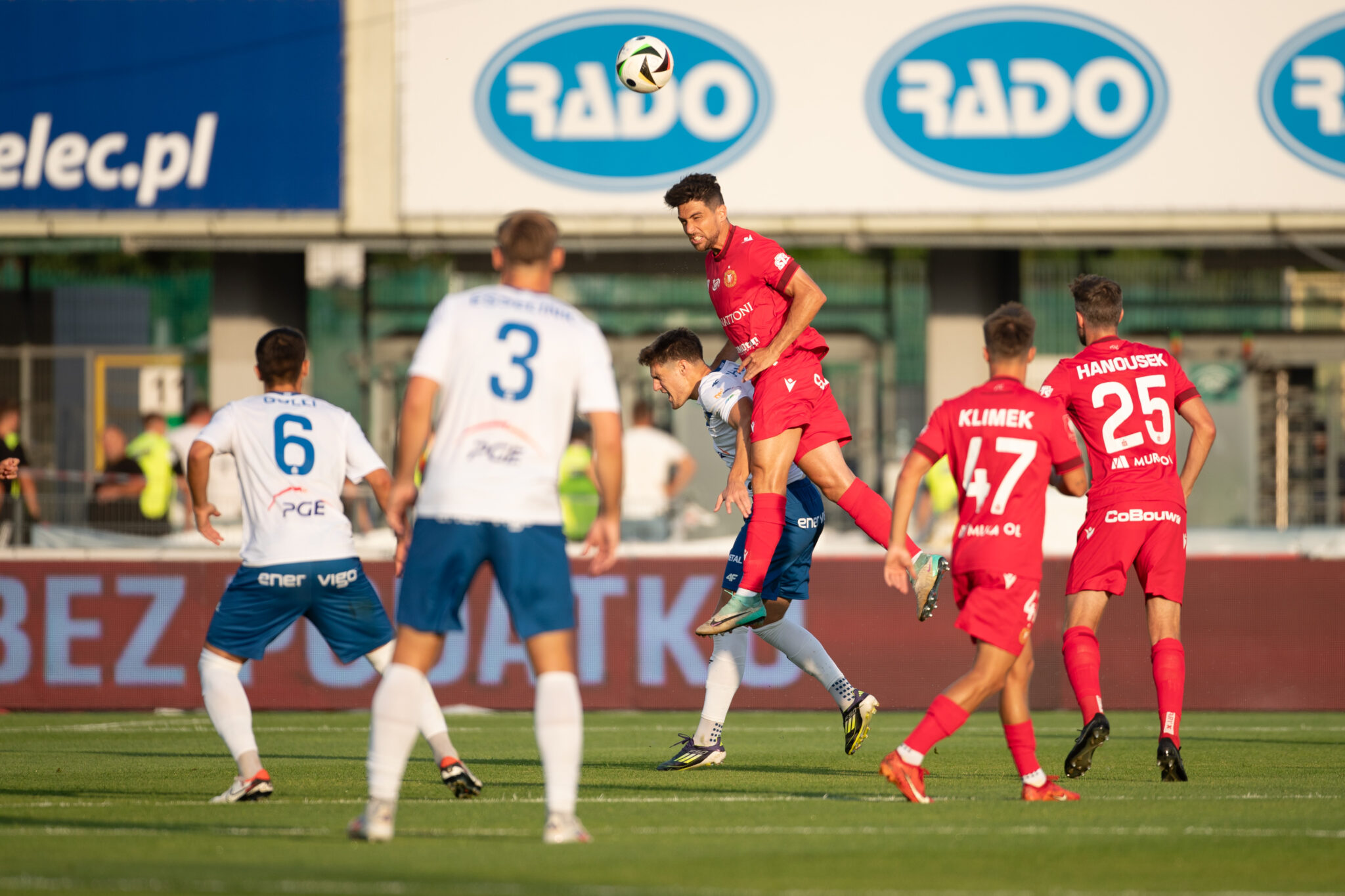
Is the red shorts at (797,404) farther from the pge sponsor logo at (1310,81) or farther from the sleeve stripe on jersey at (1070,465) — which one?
the pge sponsor logo at (1310,81)

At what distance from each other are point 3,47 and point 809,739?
13853 millimetres

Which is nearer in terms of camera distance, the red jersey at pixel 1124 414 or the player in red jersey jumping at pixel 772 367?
A: the red jersey at pixel 1124 414

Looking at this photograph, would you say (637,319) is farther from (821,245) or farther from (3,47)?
(3,47)

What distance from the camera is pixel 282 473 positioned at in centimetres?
730

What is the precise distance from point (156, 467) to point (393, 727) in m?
12.1

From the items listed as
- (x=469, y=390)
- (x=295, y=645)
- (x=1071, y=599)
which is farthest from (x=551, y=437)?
(x=295, y=645)

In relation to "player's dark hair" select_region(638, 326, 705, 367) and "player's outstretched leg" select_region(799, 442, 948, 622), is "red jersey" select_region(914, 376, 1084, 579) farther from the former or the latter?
"player's dark hair" select_region(638, 326, 705, 367)

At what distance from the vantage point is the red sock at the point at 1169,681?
318 inches

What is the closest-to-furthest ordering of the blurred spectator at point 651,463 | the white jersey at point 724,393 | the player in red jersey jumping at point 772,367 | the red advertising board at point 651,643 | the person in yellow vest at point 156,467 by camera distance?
the player in red jersey jumping at point 772,367 → the white jersey at point 724,393 → the red advertising board at point 651,643 → the person in yellow vest at point 156,467 → the blurred spectator at point 651,463

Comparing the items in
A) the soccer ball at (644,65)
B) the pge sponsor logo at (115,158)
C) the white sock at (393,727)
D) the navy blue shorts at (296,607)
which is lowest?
the white sock at (393,727)

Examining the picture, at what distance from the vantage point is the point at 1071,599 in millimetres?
8406

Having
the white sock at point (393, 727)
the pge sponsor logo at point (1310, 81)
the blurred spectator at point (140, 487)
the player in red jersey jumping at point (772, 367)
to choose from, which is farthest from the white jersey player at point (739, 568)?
the pge sponsor logo at point (1310, 81)

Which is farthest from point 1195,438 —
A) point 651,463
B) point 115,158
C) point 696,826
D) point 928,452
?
point 115,158

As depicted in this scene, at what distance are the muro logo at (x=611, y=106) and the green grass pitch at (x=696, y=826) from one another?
1036 cm
